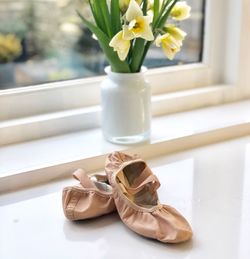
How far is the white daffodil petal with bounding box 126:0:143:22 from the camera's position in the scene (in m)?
0.98

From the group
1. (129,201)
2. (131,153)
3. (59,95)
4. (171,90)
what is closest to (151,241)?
(129,201)

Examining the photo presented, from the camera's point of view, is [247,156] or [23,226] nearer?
[23,226]

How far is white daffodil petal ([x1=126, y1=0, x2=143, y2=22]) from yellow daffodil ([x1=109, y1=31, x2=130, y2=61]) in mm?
38

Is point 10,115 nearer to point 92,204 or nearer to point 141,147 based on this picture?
point 141,147

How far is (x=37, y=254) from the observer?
784 mm

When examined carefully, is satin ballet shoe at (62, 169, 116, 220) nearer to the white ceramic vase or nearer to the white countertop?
the white countertop

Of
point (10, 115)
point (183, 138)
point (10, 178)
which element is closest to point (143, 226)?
point (10, 178)

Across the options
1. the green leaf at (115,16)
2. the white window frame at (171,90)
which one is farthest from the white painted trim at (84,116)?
the green leaf at (115,16)

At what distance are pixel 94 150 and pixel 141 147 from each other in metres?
0.11

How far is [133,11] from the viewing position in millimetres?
979

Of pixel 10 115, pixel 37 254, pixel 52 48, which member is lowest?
pixel 37 254

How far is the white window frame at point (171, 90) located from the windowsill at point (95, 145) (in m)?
0.03

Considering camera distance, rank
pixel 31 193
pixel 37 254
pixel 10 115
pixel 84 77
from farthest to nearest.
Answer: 1. pixel 84 77
2. pixel 10 115
3. pixel 31 193
4. pixel 37 254

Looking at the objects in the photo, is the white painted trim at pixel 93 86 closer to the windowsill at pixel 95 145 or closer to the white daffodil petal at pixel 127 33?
the windowsill at pixel 95 145
